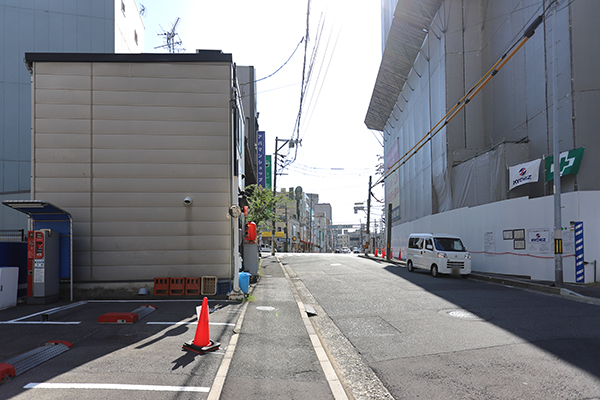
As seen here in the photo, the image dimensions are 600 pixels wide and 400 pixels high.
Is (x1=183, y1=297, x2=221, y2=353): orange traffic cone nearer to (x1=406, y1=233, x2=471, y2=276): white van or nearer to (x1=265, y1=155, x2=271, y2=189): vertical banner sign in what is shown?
(x1=406, y1=233, x2=471, y2=276): white van

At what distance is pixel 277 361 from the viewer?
5.77 metres

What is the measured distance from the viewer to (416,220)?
32.8m

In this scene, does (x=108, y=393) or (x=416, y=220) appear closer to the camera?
(x=108, y=393)

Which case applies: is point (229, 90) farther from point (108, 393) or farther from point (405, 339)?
point (108, 393)

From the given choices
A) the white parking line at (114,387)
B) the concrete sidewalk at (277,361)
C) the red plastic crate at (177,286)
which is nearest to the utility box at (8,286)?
the red plastic crate at (177,286)

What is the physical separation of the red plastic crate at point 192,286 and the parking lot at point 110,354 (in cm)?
170

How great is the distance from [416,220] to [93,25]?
25.8 meters

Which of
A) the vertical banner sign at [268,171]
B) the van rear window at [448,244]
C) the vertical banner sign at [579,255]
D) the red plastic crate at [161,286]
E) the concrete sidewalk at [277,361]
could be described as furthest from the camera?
the vertical banner sign at [268,171]

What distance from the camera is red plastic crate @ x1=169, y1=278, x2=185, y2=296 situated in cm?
1127

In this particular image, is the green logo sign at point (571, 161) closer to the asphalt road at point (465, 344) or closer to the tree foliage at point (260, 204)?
the asphalt road at point (465, 344)

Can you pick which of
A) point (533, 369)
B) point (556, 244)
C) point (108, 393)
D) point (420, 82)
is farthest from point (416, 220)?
point (108, 393)

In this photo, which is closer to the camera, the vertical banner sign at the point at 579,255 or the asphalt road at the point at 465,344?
the asphalt road at the point at 465,344

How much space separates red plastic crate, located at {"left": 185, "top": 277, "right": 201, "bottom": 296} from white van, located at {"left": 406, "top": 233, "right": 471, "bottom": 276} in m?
11.2

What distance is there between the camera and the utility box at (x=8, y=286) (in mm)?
9719
